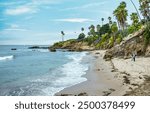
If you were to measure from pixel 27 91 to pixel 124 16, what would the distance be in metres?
53.6


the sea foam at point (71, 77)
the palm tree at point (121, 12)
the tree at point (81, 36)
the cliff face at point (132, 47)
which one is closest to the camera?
the sea foam at point (71, 77)

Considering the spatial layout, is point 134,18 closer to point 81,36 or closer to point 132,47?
point 132,47

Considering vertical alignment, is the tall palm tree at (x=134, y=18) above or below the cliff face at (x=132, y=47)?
above

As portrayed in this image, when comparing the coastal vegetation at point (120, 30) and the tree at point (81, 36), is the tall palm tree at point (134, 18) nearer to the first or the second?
the coastal vegetation at point (120, 30)

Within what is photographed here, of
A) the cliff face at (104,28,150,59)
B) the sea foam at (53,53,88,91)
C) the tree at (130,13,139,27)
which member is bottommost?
the sea foam at (53,53,88,91)

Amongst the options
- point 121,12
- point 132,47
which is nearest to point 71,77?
point 132,47

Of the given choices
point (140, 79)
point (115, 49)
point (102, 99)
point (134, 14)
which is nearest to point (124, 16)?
point (134, 14)

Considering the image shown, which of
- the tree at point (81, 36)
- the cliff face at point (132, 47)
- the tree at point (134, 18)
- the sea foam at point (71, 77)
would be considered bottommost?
the sea foam at point (71, 77)

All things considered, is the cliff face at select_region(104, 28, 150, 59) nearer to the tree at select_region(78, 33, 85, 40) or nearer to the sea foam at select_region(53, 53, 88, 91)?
the sea foam at select_region(53, 53, 88, 91)

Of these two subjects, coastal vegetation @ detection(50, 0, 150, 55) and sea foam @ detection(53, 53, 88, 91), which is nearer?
sea foam @ detection(53, 53, 88, 91)

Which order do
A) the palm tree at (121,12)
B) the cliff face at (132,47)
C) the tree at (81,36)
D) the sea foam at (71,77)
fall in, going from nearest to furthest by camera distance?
the sea foam at (71,77) < the cliff face at (132,47) < the palm tree at (121,12) < the tree at (81,36)

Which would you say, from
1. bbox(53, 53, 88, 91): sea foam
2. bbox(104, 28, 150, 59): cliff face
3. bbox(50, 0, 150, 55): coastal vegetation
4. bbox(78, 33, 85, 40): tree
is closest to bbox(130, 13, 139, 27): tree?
bbox(50, 0, 150, 55): coastal vegetation

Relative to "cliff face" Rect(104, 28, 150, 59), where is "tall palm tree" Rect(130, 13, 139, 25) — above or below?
above

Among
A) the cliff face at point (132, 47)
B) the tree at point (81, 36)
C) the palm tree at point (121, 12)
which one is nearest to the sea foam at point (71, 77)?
the cliff face at point (132, 47)
